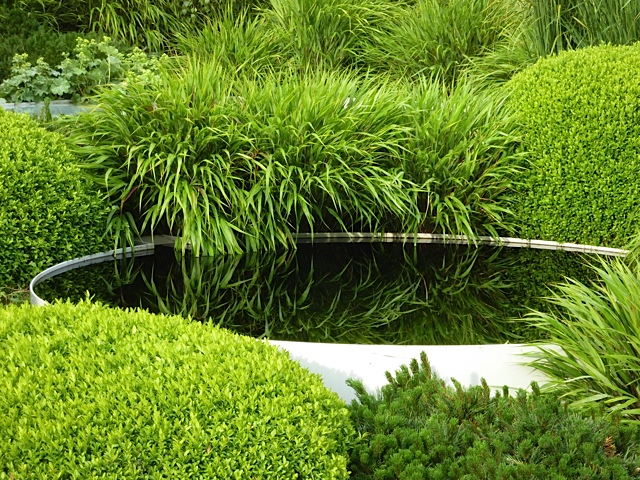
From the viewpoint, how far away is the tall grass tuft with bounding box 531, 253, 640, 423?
301 centimetres

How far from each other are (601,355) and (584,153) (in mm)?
2491

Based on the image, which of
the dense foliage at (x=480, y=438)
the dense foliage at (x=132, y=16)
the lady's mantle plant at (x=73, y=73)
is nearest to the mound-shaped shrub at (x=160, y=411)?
the dense foliage at (x=480, y=438)

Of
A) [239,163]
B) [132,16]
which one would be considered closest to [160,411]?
[239,163]

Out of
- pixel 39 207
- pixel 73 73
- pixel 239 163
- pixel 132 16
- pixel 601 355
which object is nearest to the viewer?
pixel 601 355

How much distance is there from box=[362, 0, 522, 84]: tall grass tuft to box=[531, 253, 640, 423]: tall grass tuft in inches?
172

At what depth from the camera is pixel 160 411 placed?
219cm

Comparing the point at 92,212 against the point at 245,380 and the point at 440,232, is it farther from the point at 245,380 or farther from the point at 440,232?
the point at 245,380

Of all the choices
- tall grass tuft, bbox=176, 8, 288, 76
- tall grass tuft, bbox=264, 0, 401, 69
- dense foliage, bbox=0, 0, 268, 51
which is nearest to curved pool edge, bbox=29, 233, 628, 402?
tall grass tuft, bbox=264, 0, 401, 69

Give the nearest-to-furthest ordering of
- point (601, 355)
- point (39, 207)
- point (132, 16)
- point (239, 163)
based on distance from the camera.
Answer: point (601, 355) < point (39, 207) < point (239, 163) < point (132, 16)

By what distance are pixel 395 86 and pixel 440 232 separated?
1.40m

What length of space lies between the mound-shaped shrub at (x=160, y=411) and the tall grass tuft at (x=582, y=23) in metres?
4.83

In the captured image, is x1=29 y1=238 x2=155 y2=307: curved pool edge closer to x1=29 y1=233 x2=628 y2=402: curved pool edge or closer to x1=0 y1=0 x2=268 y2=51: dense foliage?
x1=29 y1=233 x2=628 y2=402: curved pool edge

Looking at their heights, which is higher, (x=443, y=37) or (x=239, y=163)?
(x=443, y=37)

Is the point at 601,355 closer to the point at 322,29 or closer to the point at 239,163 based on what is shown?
the point at 239,163
